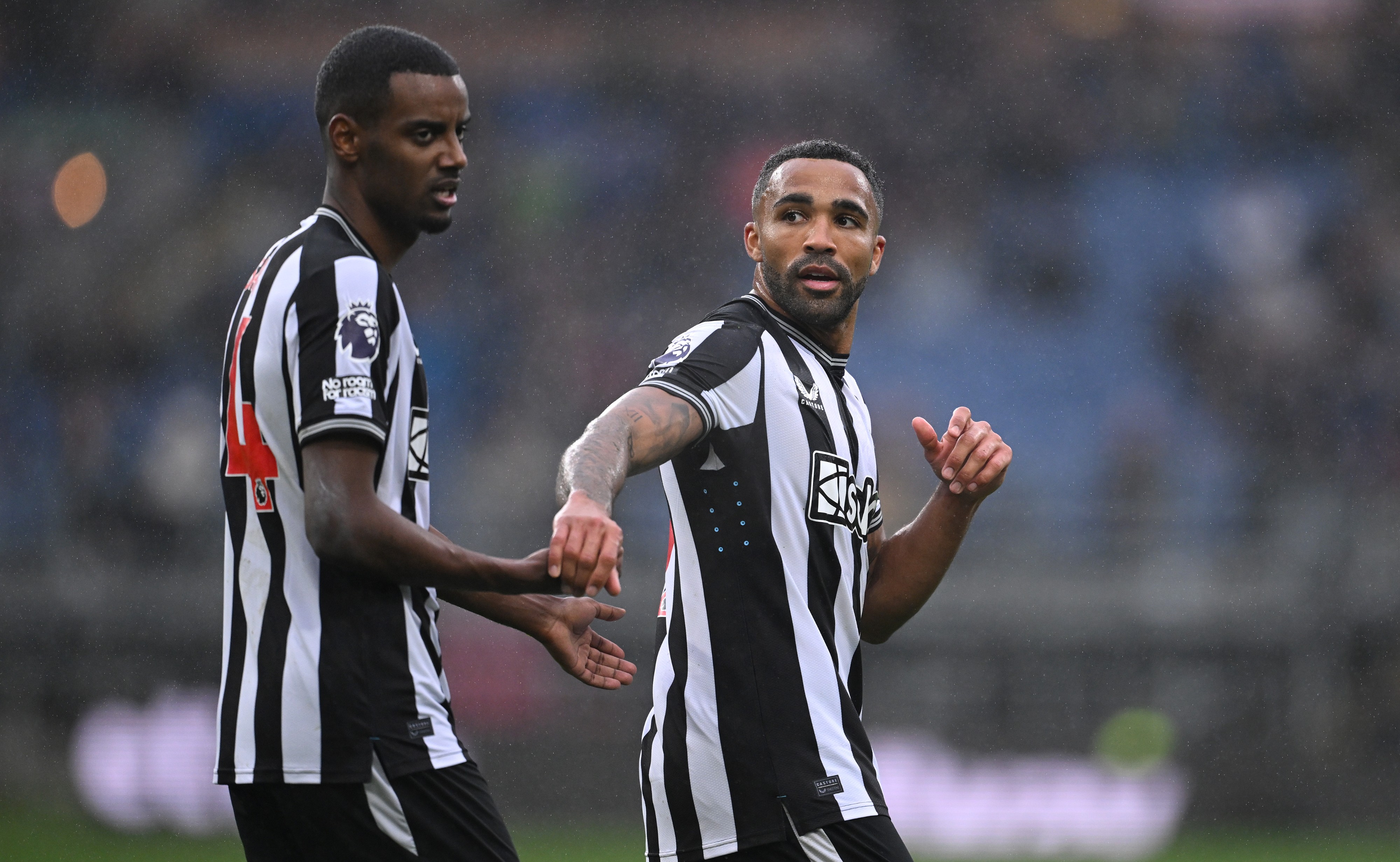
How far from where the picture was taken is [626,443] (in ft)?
8.93

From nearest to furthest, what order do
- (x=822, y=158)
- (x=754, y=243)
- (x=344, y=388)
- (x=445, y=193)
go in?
(x=344, y=388) → (x=445, y=193) → (x=822, y=158) → (x=754, y=243)

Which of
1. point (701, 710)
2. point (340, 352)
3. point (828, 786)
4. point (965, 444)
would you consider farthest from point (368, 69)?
point (828, 786)

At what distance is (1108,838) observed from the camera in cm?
863

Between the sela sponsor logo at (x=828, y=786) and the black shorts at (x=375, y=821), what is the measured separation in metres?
0.71

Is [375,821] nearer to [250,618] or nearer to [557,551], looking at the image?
[250,618]

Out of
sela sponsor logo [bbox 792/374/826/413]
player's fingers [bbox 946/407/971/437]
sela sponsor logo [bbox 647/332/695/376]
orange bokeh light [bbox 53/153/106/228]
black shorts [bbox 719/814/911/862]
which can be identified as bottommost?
black shorts [bbox 719/814/911/862]

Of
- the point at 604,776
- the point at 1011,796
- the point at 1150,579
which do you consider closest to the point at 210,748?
the point at 604,776

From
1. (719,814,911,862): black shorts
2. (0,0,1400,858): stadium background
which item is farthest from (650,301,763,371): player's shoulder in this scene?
(0,0,1400,858): stadium background

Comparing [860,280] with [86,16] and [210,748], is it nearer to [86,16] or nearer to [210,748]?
[210,748]

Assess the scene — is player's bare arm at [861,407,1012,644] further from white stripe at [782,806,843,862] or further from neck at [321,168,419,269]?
neck at [321,168,419,269]

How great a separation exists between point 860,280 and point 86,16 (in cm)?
1161

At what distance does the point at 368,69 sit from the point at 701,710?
1520 millimetres

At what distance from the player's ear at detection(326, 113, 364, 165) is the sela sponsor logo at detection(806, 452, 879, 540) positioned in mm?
1217

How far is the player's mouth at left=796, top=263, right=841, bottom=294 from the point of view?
3.38 metres
